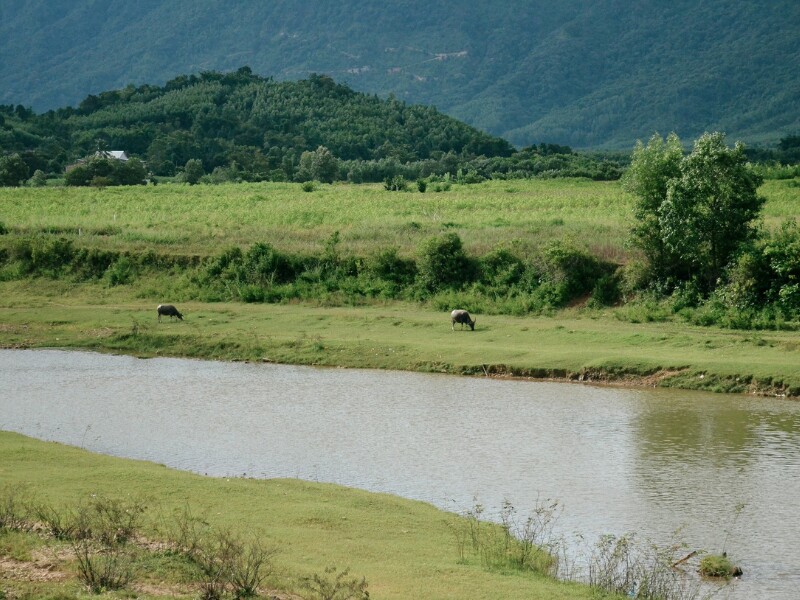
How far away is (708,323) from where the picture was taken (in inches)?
1331

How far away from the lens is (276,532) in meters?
15.6

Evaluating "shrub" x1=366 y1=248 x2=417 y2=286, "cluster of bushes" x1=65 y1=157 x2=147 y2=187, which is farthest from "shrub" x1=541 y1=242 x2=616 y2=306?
"cluster of bushes" x1=65 y1=157 x2=147 y2=187

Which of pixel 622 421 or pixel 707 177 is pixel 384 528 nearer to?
pixel 622 421

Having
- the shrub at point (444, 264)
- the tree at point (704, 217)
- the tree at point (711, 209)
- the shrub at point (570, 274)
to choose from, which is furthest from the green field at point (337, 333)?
the tree at point (711, 209)

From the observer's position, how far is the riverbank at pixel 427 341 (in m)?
28.8

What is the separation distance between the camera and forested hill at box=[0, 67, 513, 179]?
11881cm

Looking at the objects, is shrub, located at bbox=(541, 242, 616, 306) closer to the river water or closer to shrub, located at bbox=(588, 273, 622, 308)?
shrub, located at bbox=(588, 273, 622, 308)

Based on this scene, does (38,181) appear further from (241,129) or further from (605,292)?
(605,292)

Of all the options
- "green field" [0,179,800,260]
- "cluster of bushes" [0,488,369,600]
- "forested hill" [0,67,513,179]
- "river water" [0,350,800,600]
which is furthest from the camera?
"forested hill" [0,67,513,179]

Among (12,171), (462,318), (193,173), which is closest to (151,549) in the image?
(462,318)

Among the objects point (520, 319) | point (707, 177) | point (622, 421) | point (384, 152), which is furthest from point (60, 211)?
point (384, 152)

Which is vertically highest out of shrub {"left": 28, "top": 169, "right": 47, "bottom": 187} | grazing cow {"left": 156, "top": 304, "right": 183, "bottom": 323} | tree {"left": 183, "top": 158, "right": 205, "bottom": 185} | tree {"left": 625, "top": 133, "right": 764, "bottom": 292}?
tree {"left": 183, "top": 158, "right": 205, "bottom": 185}

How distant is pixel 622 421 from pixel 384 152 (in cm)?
10059

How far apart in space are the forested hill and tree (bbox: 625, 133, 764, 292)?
7140 cm
